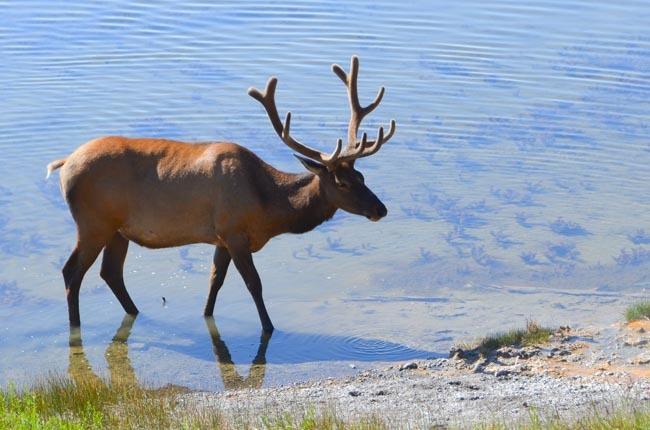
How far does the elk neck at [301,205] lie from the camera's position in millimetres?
12039

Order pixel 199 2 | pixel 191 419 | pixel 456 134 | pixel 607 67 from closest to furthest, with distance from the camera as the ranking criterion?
1. pixel 191 419
2. pixel 456 134
3. pixel 607 67
4. pixel 199 2

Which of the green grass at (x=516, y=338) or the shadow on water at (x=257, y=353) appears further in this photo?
the shadow on water at (x=257, y=353)

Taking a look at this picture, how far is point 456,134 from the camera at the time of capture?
1781 centimetres

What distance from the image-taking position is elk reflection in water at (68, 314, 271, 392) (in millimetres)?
10938

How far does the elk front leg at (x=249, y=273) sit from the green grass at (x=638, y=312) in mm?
3300

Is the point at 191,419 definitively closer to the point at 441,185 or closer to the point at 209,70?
the point at 441,185

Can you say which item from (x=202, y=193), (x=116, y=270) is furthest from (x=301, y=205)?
(x=116, y=270)

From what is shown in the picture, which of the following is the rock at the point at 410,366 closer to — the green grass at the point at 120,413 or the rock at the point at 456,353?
the rock at the point at 456,353

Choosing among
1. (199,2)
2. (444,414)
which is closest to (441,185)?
(444,414)

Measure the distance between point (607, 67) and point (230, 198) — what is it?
1049 centimetres

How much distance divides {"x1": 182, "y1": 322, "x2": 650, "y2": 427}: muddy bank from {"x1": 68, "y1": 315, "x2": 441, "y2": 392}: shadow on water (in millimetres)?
655

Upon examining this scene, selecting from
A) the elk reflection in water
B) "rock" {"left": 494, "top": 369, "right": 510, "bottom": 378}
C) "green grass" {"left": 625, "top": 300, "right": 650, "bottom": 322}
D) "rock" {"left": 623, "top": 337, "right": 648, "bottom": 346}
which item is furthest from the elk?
"rock" {"left": 623, "top": 337, "right": 648, "bottom": 346}

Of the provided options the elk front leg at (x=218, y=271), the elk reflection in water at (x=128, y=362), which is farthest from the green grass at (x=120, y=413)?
the elk front leg at (x=218, y=271)

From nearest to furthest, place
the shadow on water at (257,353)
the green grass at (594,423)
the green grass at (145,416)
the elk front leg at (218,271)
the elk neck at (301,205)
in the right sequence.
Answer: the green grass at (594,423) → the green grass at (145,416) → the shadow on water at (257,353) → the elk neck at (301,205) → the elk front leg at (218,271)
